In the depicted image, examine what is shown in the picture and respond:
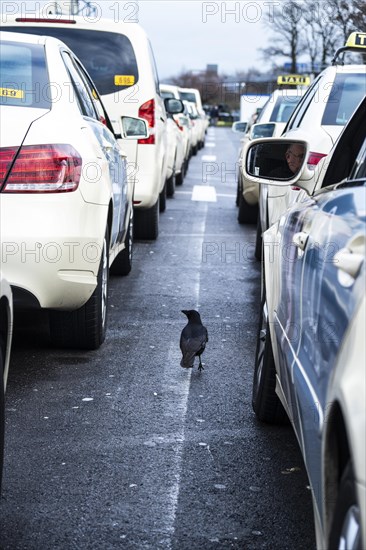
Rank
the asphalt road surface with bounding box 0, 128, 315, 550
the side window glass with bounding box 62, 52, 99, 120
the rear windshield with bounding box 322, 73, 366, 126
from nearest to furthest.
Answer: the asphalt road surface with bounding box 0, 128, 315, 550
the side window glass with bounding box 62, 52, 99, 120
the rear windshield with bounding box 322, 73, 366, 126

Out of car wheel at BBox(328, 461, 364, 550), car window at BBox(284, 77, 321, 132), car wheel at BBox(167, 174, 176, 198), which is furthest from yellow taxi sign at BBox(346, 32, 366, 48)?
car wheel at BBox(167, 174, 176, 198)

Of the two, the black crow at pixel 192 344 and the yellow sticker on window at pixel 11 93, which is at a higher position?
the yellow sticker on window at pixel 11 93

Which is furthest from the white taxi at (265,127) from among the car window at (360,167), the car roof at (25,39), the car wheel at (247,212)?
the car window at (360,167)

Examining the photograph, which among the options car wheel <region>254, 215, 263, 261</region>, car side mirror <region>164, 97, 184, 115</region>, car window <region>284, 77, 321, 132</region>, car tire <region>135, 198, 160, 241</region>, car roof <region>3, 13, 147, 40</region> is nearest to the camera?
car window <region>284, 77, 321, 132</region>

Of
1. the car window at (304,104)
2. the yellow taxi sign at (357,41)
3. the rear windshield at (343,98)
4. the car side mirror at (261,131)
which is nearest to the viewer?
the rear windshield at (343,98)

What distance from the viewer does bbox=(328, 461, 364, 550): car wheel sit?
2.43 meters

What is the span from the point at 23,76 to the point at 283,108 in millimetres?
7805

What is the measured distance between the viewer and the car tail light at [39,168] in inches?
227

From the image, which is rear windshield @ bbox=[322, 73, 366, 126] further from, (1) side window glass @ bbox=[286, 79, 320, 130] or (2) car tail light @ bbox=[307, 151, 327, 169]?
(2) car tail light @ bbox=[307, 151, 327, 169]

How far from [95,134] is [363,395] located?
14.5 feet

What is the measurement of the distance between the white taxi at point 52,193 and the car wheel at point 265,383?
1183 millimetres

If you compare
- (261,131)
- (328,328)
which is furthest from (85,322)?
(261,131)

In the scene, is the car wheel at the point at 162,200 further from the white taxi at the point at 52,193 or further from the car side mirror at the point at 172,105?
the white taxi at the point at 52,193

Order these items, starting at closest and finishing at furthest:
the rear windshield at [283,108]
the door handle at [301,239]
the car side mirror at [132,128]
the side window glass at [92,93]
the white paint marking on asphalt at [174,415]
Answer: the door handle at [301,239]
the white paint marking on asphalt at [174,415]
the side window glass at [92,93]
the car side mirror at [132,128]
the rear windshield at [283,108]
